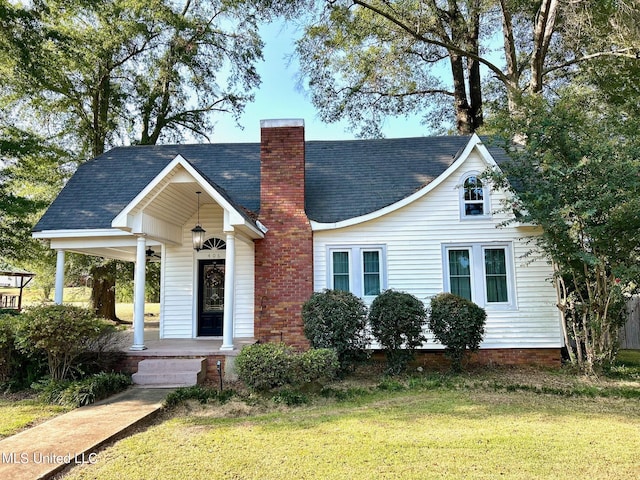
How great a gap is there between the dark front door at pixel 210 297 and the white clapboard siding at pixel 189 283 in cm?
18

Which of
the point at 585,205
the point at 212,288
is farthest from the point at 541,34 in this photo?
the point at 212,288

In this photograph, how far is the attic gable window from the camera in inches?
402

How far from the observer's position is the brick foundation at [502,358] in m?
9.75

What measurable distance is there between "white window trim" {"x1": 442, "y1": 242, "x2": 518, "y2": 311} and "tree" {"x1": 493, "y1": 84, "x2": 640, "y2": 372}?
1059 mm

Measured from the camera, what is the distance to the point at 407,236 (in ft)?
33.6

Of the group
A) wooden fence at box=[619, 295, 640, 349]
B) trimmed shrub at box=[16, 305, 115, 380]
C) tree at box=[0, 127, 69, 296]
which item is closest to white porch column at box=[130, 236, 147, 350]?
trimmed shrub at box=[16, 305, 115, 380]

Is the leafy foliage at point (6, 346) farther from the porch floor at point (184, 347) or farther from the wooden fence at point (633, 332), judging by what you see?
the wooden fence at point (633, 332)

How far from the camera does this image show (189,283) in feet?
36.3

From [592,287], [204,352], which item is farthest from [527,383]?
[204,352]

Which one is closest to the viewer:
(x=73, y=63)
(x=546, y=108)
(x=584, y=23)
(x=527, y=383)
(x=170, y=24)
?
(x=527, y=383)

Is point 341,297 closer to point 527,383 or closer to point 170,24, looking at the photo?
point 527,383

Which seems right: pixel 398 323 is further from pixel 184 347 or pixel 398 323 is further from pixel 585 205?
pixel 184 347

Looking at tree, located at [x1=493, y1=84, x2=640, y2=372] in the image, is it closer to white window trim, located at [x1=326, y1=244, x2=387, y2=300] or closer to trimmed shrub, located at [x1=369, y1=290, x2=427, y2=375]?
trimmed shrub, located at [x1=369, y1=290, x2=427, y2=375]

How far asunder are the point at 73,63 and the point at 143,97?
357cm
